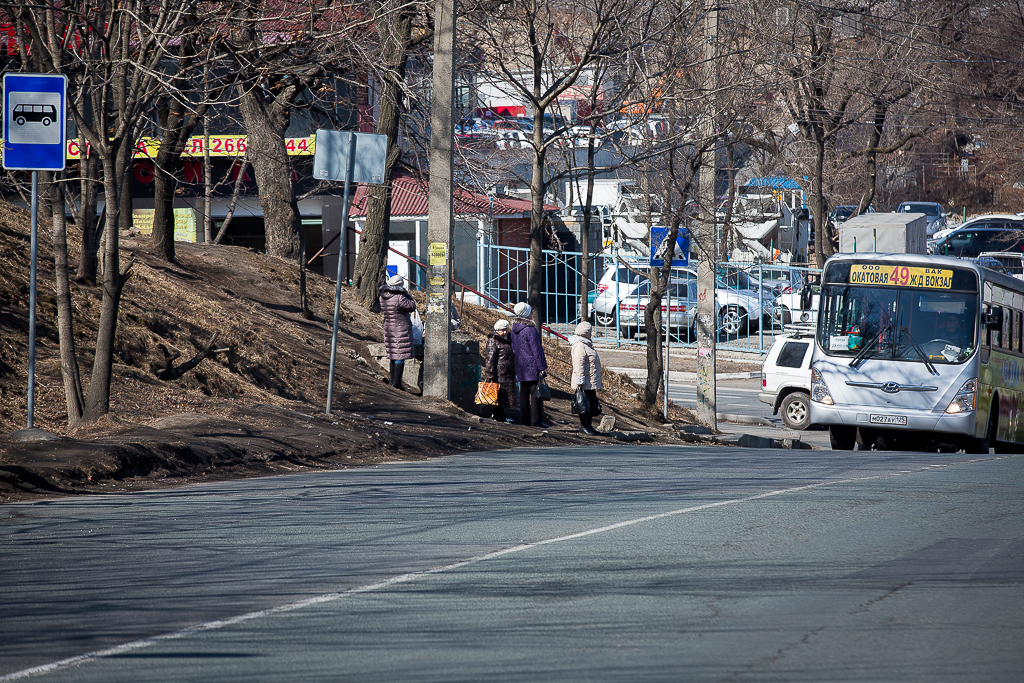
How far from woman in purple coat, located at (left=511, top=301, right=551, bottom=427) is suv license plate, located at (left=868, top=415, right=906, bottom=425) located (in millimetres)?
4952

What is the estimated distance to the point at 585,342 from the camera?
643 inches

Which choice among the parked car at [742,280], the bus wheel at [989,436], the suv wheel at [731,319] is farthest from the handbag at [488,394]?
the suv wheel at [731,319]

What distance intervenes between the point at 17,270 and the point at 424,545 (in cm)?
928

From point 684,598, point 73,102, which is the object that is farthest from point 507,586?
point 73,102

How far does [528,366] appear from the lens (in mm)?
15984

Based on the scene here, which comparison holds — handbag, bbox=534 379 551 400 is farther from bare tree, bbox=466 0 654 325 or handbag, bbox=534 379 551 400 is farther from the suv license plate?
the suv license plate

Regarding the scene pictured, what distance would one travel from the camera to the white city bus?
16.3 metres

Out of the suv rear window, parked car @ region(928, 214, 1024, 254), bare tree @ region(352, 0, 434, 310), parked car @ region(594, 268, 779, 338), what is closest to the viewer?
bare tree @ region(352, 0, 434, 310)

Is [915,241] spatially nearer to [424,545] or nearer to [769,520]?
[769,520]

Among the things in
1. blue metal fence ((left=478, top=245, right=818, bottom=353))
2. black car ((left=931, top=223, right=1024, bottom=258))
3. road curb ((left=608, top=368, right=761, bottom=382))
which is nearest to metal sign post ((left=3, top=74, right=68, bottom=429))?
road curb ((left=608, top=368, right=761, bottom=382))

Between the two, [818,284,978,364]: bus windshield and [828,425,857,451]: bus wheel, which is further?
[828,425,857,451]: bus wheel

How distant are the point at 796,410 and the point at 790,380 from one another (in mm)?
615

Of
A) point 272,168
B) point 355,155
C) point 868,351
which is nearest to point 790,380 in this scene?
point 868,351

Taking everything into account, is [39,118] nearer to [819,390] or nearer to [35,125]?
[35,125]
